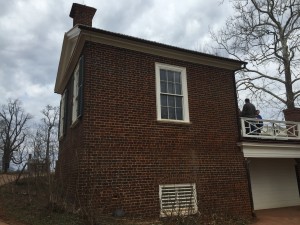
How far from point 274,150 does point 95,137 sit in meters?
7.63

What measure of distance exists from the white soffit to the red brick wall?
15.2 inches

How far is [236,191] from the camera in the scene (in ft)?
39.0

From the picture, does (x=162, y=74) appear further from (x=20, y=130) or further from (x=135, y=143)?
(x=20, y=130)

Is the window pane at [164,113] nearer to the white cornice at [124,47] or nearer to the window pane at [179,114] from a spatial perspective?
the window pane at [179,114]

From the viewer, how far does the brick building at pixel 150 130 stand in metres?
9.77

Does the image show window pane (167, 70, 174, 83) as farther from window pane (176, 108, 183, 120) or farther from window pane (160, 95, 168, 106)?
window pane (176, 108, 183, 120)

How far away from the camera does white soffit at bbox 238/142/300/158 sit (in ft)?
41.1

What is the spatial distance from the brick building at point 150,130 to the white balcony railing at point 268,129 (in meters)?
0.67

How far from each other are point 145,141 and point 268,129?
611cm

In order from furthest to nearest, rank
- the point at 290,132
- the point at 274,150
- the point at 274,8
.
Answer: the point at 274,8
the point at 290,132
the point at 274,150

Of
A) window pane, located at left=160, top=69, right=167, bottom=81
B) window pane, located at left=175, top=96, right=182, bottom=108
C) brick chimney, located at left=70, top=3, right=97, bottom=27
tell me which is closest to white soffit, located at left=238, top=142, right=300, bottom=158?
window pane, located at left=175, top=96, right=182, bottom=108

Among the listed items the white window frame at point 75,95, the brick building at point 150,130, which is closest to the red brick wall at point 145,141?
the brick building at point 150,130

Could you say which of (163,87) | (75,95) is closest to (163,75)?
(163,87)

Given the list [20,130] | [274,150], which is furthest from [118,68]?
[20,130]
